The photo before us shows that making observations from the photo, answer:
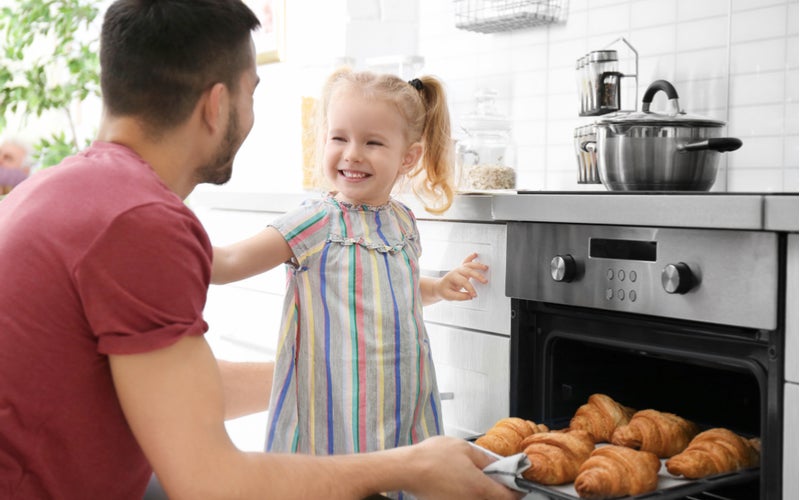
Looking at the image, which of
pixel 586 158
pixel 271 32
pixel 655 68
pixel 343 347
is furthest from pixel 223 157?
pixel 271 32

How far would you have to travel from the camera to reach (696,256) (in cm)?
129

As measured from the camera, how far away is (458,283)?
64.4 inches

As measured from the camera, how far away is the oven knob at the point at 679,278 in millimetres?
1288

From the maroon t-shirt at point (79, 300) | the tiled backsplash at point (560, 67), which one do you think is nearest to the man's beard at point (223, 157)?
the maroon t-shirt at point (79, 300)

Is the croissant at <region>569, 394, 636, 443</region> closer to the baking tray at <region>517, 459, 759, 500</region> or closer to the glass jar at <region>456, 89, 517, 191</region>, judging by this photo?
the baking tray at <region>517, 459, 759, 500</region>

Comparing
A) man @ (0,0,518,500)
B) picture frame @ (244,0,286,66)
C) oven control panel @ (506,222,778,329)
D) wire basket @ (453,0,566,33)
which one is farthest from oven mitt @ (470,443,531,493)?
picture frame @ (244,0,286,66)

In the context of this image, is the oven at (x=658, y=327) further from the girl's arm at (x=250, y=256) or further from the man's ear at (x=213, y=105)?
the man's ear at (x=213, y=105)

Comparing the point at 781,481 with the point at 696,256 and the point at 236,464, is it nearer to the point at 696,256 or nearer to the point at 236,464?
the point at 696,256

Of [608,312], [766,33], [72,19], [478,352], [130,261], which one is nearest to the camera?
[130,261]

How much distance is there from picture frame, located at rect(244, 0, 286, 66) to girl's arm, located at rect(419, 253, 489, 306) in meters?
1.67

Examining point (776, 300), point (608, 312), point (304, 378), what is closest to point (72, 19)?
point (304, 378)

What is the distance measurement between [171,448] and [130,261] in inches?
7.8

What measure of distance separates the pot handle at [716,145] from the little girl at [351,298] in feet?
1.59

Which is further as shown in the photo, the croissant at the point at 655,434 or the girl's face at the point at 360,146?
the girl's face at the point at 360,146
